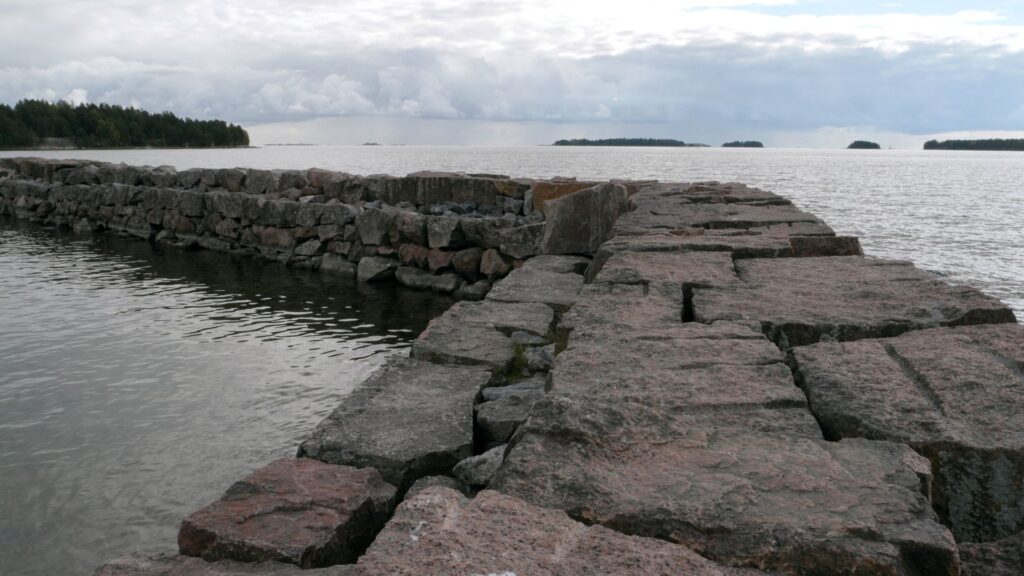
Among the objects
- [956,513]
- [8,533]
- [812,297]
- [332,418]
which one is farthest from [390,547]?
[8,533]

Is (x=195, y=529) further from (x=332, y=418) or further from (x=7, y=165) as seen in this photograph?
(x=7, y=165)

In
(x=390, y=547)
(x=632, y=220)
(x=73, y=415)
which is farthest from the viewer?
(x=632, y=220)

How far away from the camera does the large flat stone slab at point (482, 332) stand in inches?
176

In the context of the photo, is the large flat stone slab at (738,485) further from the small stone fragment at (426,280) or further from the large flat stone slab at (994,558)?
the small stone fragment at (426,280)

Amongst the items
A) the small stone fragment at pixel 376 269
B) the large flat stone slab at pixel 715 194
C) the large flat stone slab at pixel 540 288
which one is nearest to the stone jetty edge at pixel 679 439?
the large flat stone slab at pixel 540 288

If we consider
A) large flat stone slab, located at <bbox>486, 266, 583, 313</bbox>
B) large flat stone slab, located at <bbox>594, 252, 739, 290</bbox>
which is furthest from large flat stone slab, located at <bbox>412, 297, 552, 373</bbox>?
large flat stone slab, located at <bbox>594, 252, 739, 290</bbox>

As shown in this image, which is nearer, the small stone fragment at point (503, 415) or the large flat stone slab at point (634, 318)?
the large flat stone slab at point (634, 318)

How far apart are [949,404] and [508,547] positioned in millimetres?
1561

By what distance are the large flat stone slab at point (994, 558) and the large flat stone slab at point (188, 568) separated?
1.76 m

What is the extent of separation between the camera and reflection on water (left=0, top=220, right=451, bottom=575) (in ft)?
13.6

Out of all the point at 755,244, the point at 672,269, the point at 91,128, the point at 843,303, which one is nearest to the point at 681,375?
the point at 843,303

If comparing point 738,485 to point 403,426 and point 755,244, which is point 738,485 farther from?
point 755,244

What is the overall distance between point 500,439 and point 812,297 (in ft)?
5.56

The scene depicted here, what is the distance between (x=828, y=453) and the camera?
215 centimetres
